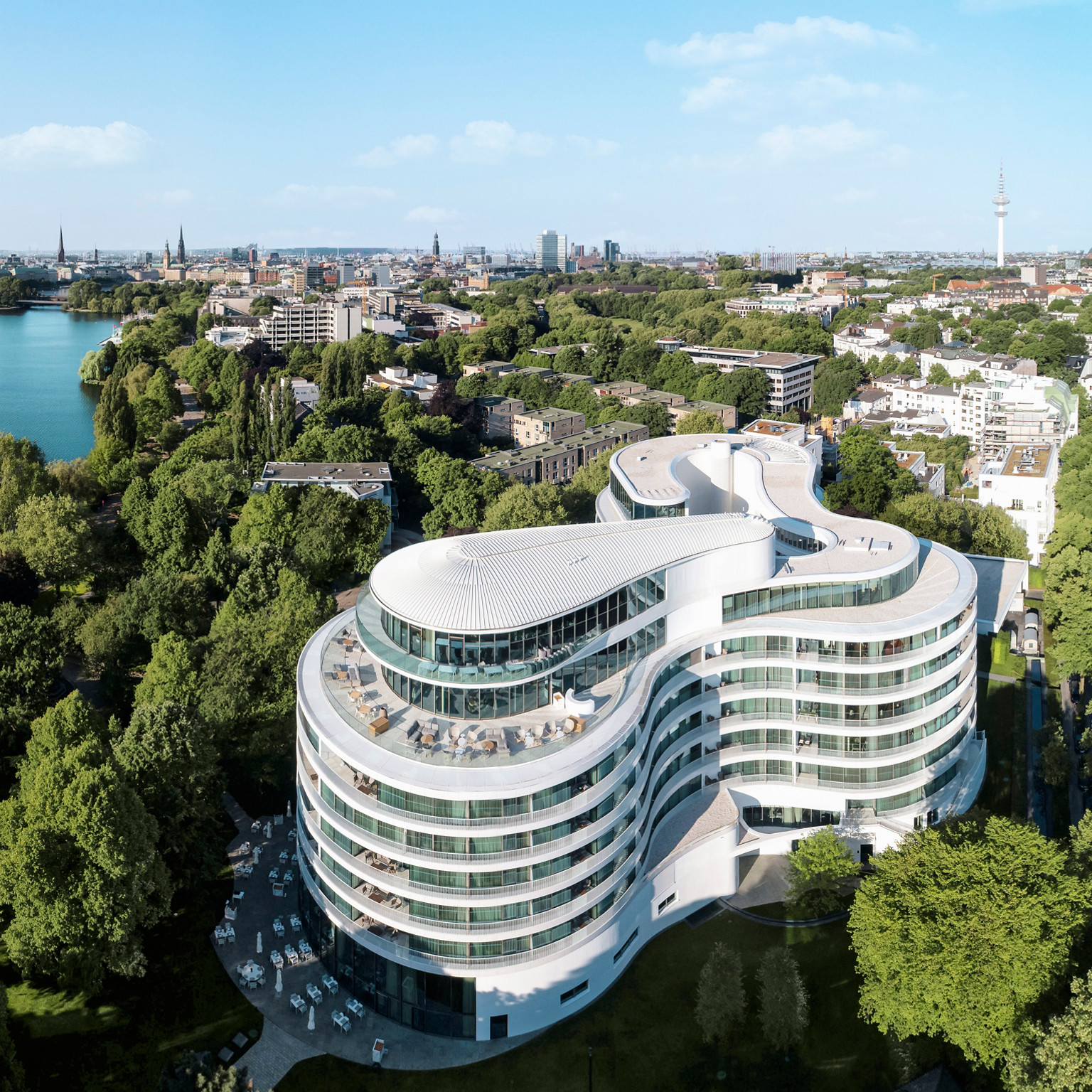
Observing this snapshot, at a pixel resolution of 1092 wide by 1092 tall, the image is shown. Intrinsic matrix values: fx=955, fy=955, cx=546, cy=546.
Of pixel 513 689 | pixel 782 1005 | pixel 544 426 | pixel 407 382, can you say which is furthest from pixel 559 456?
pixel 782 1005

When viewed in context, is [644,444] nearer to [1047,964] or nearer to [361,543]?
[361,543]

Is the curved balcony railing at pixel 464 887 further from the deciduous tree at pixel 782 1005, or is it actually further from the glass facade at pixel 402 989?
the deciduous tree at pixel 782 1005

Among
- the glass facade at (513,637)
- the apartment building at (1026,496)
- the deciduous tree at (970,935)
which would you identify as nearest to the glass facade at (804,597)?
the glass facade at (513,637)

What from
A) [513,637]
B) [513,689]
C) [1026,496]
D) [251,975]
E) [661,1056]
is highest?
[513,637]

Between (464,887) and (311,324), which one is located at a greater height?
(311,324)

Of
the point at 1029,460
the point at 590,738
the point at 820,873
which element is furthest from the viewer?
the point at 1029,460

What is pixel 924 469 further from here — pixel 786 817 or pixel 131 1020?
pixel 131 1020

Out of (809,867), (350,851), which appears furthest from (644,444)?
(350,851)
